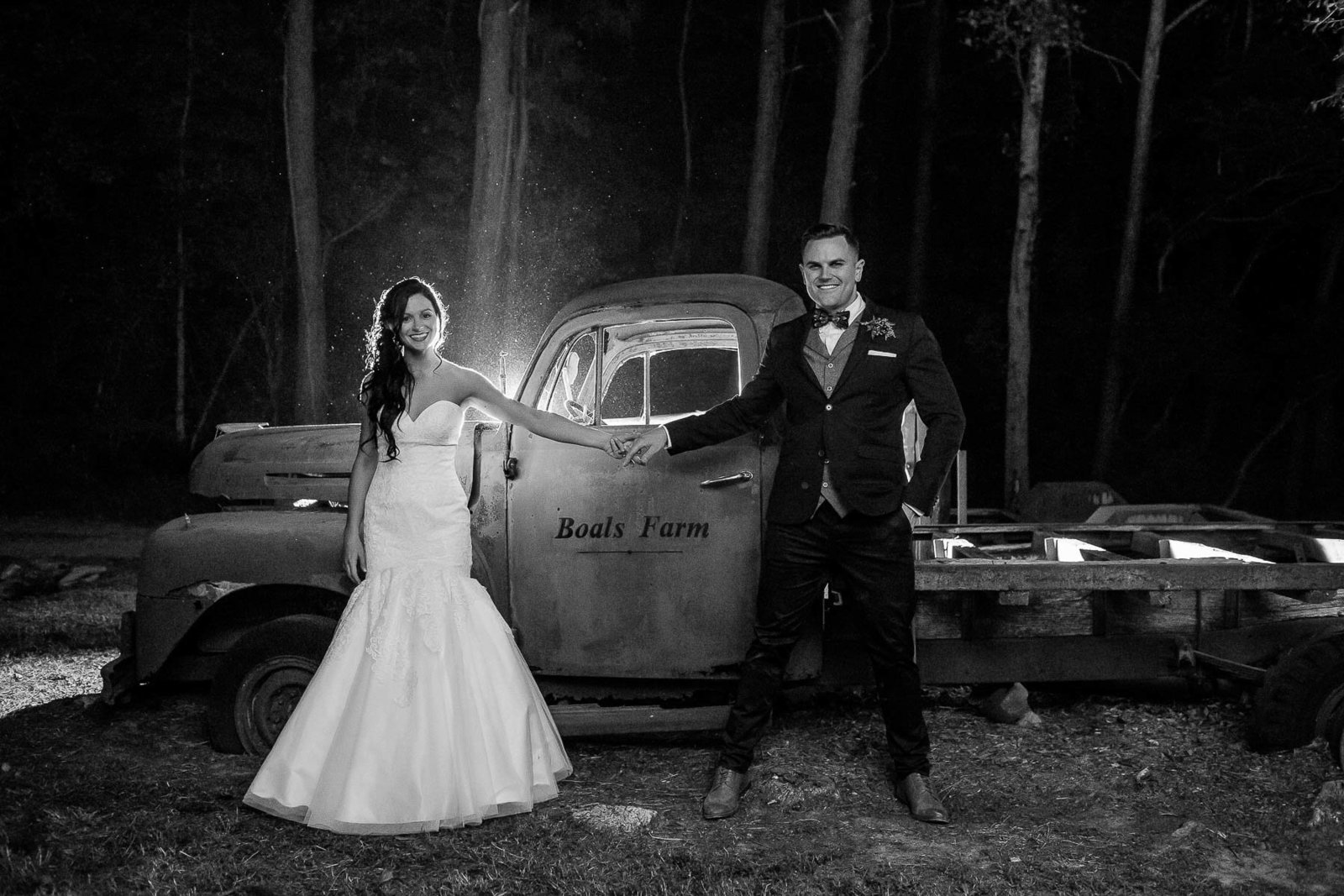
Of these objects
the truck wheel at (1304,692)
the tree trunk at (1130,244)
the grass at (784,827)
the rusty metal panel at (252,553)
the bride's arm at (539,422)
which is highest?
the tree trunk at (1130,244)

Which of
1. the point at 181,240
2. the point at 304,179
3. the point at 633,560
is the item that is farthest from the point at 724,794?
the point at 181,240

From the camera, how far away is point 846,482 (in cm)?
426

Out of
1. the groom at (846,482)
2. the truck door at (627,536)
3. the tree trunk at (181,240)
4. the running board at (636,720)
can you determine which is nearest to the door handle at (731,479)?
the truck door at (627,536)

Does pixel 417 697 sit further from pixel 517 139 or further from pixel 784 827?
pixel 517 139

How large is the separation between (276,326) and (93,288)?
13.8ft

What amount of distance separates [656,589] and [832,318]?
52.7 inches

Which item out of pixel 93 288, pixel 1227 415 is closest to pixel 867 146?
pixel 1227 415

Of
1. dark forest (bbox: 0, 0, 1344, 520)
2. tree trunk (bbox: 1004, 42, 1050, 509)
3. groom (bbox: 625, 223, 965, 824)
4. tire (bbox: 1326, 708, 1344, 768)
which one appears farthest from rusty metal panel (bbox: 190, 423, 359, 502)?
tree trunk (bbox: 1004, 42, 1050, 509)

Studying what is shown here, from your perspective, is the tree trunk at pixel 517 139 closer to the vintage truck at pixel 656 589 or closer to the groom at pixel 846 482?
the vintage truck at pixel 656 589

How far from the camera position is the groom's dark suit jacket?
4.25 metres

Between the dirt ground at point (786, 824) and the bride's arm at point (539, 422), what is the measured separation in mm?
1394

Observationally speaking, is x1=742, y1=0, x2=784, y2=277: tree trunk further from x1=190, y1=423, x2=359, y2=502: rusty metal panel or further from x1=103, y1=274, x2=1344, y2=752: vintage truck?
x1=103, y1=274, x2=1344, y2=752: vintage truck

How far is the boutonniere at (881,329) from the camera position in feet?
14.2

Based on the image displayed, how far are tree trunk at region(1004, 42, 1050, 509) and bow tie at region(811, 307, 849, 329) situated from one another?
11.2 metres
